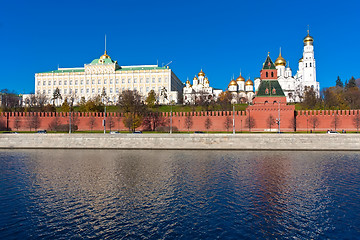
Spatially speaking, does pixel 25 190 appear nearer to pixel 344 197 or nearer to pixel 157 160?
pixel 157 160

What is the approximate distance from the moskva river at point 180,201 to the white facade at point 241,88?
5720 cm

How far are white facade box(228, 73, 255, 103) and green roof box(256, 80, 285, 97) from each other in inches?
1240

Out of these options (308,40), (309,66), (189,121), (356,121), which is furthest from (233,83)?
(356,121)

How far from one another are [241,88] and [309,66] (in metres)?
17.6

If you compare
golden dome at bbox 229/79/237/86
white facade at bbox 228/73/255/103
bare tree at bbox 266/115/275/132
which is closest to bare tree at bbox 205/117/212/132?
bare tree at bbox 266/115/275/132

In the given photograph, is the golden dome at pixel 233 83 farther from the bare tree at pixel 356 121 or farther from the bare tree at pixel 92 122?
the bare tree at pixel 92 122

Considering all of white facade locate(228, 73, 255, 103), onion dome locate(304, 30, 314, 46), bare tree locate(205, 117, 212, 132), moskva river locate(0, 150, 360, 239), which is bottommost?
moskva river locate(0, 150, 360, 239)

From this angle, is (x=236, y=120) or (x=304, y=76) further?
(x=304, y=76)

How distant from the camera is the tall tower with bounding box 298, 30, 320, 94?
72375 millimetres

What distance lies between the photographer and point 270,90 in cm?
4125

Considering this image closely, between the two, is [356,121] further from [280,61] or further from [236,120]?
[280,61]

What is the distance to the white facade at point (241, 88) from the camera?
7612 cm

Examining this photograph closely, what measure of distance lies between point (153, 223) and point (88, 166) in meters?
10.9

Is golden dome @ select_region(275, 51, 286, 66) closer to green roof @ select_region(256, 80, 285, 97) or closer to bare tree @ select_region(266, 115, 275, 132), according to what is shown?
green roof @ select_region(256, 80, 285, 97)
